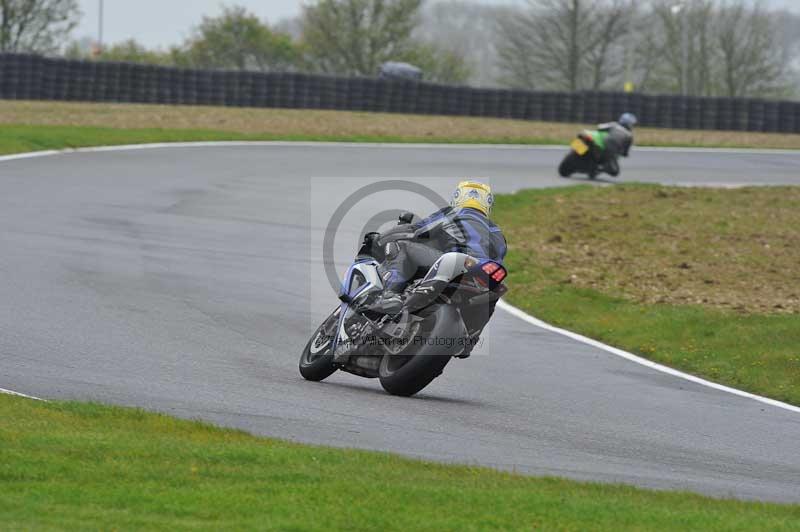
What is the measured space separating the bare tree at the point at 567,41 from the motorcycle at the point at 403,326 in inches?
2836

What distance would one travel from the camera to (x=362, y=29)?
7331 cm

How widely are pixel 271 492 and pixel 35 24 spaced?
2385 inches

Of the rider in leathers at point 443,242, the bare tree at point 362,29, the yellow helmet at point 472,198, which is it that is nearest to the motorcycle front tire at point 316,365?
the rider in leathers at point 443,242

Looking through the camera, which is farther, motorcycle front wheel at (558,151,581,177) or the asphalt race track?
motorcycle front wheel at (558,151,581,177)

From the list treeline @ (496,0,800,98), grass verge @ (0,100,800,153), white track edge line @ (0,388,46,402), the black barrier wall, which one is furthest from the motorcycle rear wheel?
treeline @ (496,0,800,98)

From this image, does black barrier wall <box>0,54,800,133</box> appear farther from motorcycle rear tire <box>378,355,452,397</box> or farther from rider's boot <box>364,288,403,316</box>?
motorcycle rear tire <box>378,355,452,397</box>

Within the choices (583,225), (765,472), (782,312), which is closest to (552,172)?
(583,225)

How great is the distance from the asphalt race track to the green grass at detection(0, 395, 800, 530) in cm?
59

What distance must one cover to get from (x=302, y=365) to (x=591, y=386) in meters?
2.33

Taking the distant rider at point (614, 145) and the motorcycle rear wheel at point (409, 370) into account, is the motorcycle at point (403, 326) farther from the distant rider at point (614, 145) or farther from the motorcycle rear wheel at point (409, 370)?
the distant rider at point (614, 145)

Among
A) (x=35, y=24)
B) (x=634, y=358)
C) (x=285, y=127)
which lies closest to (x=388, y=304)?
(x=634, y=358)

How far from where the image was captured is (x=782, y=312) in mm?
14555

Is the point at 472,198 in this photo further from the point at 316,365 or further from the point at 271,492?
the point at 271,492

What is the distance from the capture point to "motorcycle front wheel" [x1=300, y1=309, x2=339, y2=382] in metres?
9.75
